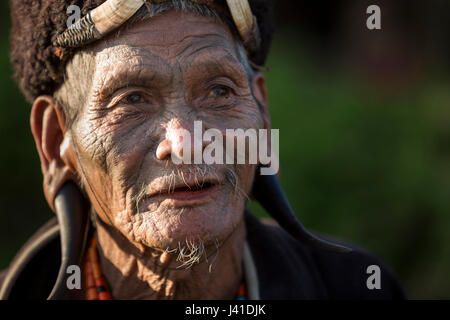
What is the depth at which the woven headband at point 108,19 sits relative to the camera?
2.54 metres

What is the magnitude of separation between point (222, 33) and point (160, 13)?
0.30 meters

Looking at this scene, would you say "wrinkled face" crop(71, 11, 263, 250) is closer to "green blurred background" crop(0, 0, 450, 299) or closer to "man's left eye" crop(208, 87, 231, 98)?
"man's left eye" crop(208, 87, 231, 98)

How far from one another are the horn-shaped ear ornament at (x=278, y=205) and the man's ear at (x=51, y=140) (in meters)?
0.92

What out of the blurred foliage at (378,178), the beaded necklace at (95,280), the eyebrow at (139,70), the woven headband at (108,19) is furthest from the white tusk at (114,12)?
the blurred foliage at (378,178)

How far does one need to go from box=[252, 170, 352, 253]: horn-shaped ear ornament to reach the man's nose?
67 centimetres

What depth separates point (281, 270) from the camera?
3.19 meters

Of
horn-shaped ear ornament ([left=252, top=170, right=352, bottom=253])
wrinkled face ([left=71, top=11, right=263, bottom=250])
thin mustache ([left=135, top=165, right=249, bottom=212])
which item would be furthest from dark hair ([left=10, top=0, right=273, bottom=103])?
thin mustache ([left=135, top=165, right=249, bottom=212])

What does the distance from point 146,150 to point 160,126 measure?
0.12m

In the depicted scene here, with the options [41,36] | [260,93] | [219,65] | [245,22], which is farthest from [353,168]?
[41,36]

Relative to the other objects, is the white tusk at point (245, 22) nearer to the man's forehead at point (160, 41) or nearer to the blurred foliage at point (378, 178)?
the man's forehead at point (160, 41)

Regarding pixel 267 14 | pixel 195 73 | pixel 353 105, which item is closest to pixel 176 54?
pixel 195 73

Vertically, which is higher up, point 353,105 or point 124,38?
point 124,38

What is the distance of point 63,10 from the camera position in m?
2.66
